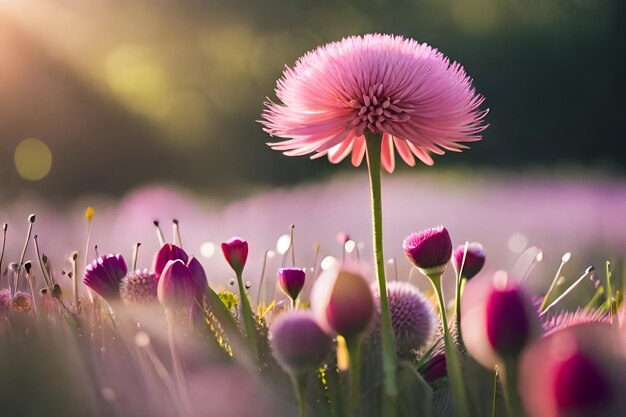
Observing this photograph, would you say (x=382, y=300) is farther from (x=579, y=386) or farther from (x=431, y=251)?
(x=579, y=386)

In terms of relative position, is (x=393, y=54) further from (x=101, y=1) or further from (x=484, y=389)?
(x=101, y=1)

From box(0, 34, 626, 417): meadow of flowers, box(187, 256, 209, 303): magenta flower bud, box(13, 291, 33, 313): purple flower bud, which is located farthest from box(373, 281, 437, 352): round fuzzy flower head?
box(13, 291, 33, 313): purple flower bud

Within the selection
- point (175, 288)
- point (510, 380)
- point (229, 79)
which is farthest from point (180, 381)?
point (229, 79)

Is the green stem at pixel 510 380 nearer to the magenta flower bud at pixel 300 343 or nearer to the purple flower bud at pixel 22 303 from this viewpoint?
the magenta flower bud at pixel 300 343

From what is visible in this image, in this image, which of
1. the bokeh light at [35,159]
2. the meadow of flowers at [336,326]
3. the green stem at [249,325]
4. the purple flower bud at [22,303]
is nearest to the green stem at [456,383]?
the meadow of flowers at [336,326]

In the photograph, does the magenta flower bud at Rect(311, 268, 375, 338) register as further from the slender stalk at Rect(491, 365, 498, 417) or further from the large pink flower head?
the large pink flower head

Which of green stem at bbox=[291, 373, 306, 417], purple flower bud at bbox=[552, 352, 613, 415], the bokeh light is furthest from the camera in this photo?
the bokeh light

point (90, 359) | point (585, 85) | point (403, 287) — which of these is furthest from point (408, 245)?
point (585, 85)
